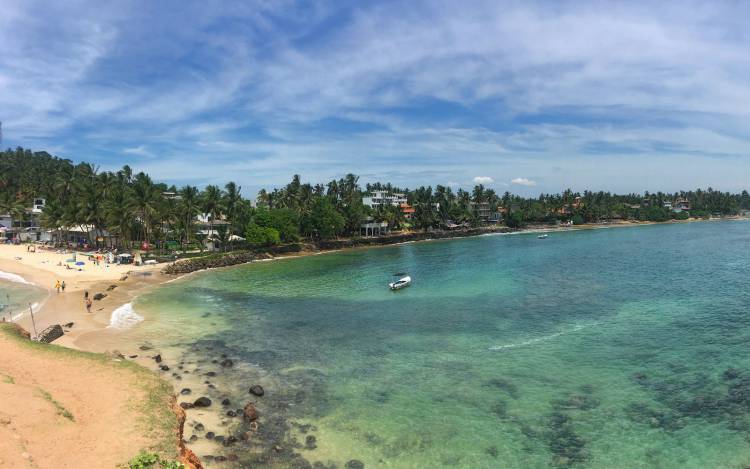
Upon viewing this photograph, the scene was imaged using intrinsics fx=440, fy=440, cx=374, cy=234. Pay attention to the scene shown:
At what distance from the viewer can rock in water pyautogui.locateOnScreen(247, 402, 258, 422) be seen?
72.4 feet

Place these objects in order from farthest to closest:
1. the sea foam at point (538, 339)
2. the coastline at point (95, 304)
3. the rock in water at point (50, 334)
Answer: the sea foam at point (538, 339)
the coastline at point (95, 304)
the rock in water at point (50, 334)

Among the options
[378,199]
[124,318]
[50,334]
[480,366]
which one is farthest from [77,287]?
[378,199]

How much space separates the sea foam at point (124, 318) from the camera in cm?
3821

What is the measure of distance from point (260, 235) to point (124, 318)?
47170 millimetres

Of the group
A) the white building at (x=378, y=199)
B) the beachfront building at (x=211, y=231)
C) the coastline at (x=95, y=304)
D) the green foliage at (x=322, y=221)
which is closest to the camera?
the coastline at (x=95, y=304)

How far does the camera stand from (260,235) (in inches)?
3428

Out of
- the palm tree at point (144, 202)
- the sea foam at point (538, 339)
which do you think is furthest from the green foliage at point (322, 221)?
the sea foam at point (538, 339)

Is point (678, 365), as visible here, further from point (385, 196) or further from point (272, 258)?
point (385, 196)

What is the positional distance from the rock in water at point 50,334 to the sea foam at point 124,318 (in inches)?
173

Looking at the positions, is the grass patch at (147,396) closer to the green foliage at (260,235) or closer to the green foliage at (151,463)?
the green foliage at (151,463)

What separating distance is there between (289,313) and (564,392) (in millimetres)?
26899

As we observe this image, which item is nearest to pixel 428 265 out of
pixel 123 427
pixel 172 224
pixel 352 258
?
pixel 352 258

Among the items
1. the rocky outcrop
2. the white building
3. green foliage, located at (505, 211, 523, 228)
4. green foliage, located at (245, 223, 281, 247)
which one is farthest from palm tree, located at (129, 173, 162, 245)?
green foliage, located at (505, 211, 523, 228)

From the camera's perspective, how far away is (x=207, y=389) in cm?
2558
